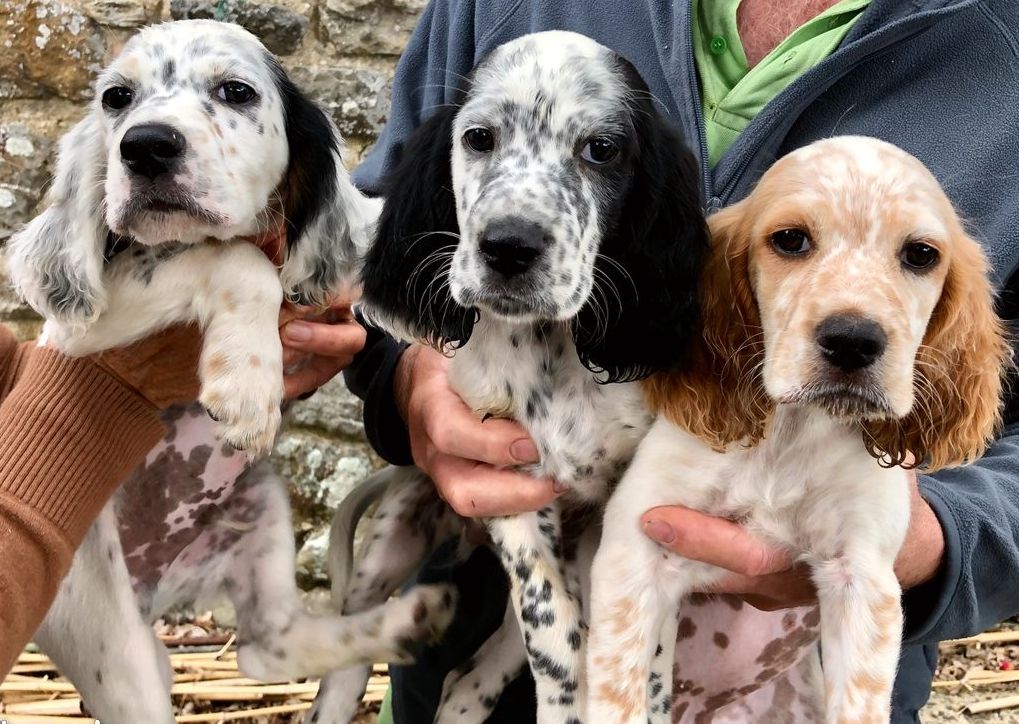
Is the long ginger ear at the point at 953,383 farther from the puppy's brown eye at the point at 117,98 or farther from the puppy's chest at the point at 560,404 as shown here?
the puppy's brown eye at the point at 117,98

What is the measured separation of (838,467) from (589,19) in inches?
Answer: 39.1

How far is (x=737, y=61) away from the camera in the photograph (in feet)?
5.73

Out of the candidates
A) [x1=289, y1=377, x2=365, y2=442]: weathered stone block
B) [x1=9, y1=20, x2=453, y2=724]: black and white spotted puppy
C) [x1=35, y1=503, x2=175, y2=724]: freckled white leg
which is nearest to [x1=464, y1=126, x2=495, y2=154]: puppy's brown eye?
[x1=9, y1=20, x2=453, y2=724]: black and white spotted puppy

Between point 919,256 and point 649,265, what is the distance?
0.39m

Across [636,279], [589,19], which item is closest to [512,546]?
[636,279]

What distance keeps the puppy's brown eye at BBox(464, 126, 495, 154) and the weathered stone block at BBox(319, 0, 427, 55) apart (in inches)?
67.7

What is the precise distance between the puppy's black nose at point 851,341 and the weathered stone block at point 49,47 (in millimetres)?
2496

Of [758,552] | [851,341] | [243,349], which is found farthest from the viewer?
[243,349]

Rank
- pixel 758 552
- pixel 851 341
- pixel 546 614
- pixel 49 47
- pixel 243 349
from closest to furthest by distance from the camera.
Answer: pixel 851 341
pixel 758 552
pixel 546 614
pixel 243 349
pixel 49 47

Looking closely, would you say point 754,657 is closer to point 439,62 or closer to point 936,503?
point 936,503

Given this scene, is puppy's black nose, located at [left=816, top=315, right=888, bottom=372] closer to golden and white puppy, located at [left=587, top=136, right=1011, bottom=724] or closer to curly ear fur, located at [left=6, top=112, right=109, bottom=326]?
golden and white puppy, located at [left=587, top=136, right=1011, bottom=724]

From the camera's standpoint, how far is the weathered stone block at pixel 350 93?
302cm

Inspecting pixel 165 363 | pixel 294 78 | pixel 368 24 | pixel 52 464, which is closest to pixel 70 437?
pixel 52 464

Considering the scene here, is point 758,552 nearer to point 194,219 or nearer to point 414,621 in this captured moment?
point 414,621
